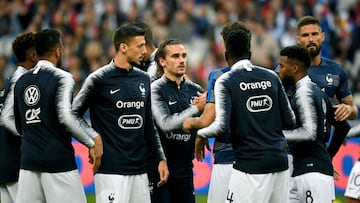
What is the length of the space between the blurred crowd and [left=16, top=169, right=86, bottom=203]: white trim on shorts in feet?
37.7

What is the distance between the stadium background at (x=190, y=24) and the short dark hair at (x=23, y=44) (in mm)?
10272

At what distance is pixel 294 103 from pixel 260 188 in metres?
1.23

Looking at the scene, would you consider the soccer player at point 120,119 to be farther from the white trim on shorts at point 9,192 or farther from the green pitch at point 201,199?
the green pitch at point 201,199

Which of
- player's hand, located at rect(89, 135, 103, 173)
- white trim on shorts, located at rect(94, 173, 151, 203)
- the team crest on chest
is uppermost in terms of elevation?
the team crest on chest

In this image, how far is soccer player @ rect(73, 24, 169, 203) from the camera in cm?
924

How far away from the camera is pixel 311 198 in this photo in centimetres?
964

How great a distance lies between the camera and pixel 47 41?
368 inches

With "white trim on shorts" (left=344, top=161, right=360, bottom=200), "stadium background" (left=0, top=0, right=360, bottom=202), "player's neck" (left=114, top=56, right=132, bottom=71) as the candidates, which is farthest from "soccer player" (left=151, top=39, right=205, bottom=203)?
"stadium background" (left=0, top=0, right=360, bottom=202)

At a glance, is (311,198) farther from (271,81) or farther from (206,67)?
(206,67)

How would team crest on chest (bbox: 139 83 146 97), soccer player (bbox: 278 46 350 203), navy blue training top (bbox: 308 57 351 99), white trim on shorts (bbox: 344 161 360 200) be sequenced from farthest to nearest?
1. white trim on shorts (bbox: 344 161 360 200)
2. navy blue training top (bbox: 308 57 351 99)
3. soccer player (bbox: 278 46 350 203)
4. team crest on chest (bbox: 139 83 146 97)

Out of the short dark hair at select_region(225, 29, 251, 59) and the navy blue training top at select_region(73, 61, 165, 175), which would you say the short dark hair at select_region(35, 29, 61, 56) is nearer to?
the navy blue training top at select_region(73, 61, 165, 175)

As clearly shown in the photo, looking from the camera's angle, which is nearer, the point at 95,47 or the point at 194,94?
the point at 194,94

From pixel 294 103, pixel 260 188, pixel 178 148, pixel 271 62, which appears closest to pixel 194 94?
pixel 178 148

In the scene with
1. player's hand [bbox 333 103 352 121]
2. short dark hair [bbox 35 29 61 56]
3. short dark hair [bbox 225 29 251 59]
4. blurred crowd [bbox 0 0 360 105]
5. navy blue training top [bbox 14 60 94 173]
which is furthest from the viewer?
blurred crowd [bbox 0 0 360 105]
